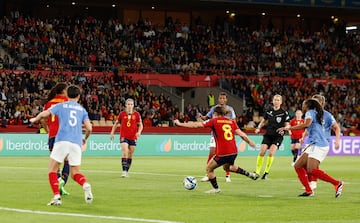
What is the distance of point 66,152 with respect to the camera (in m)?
15.0

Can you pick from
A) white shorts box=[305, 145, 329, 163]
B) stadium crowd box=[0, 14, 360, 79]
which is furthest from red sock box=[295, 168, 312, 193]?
stadium crowd box=[0, 14, 360, 79]

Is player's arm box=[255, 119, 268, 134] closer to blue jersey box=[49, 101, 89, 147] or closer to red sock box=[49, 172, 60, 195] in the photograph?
blue jersey box=[49, 101, 89, 147]

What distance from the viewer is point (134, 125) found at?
25.1m

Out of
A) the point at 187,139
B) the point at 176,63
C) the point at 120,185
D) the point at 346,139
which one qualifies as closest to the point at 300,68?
the point at 176,63

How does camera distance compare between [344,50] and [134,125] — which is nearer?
[134,125]

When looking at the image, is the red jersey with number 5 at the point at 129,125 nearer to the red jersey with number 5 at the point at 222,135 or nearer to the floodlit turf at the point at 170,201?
the floodlit turf at the point at 170,201

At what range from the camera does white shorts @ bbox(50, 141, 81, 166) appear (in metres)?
15.0

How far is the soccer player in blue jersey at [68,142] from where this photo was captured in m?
15.0

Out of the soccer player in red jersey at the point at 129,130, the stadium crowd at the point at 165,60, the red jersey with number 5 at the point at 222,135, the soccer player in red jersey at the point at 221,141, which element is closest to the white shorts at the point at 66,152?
the soccer player in red jersey at the point at 221,141

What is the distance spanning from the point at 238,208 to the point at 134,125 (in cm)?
1017

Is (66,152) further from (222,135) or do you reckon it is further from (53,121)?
(222,135)

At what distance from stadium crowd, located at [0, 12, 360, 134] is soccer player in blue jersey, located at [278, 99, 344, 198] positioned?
25747 mm

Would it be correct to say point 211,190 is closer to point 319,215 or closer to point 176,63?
point 319,215

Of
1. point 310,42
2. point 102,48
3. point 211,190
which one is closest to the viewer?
point 211,190
